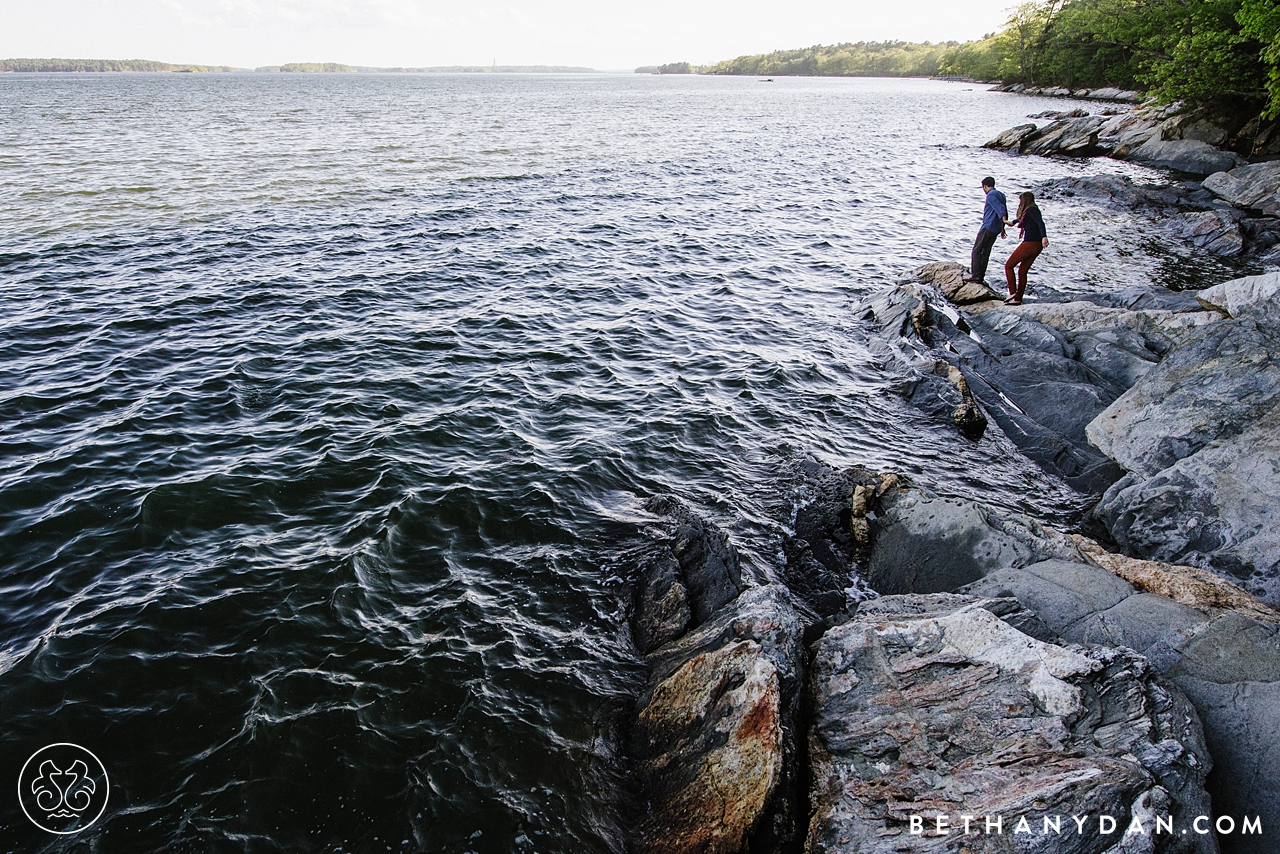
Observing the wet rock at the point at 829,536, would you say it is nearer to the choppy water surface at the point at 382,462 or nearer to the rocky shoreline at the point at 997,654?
the rocky shoreline at the point at 997,654

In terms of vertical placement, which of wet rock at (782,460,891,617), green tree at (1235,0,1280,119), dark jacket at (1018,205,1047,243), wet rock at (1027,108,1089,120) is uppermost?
green tree at (1235,0,1280,119)

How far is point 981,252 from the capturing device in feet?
71.7

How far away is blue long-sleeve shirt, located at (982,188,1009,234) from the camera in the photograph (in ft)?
66.9

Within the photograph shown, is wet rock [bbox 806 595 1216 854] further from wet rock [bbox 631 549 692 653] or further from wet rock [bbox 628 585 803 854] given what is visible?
wet rock [bbox 631 549 692 653]

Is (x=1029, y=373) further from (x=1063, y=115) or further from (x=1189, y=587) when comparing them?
(x=1063, y=115)

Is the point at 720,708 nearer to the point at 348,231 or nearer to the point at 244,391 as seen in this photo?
the point at 244,391

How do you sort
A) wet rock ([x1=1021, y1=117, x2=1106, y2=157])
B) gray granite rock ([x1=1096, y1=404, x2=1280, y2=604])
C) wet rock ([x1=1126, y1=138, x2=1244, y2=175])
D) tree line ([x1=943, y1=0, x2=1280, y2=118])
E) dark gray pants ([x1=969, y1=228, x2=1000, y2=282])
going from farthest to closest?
1. wet rock ([x1=1021, y1=117, x2=1106, y2=157])
2. wet rock ([x1=1126, y1=138, x2=1244, y2=175])
3. tree line ([x1=943, y1=0, x2=1280, y2=118])
4. dark gray pants ([x1=969, y1=228, x2=1000, y2=282])
5. gray granite rock ([x1=1096, y1=404, x2=1280, y2=604])

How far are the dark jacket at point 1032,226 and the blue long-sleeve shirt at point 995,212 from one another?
718mm

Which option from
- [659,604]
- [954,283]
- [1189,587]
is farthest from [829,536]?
[954,283]

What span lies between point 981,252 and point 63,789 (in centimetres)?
2527

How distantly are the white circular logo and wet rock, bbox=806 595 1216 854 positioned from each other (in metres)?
7.12

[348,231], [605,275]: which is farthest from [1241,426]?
[348,231]

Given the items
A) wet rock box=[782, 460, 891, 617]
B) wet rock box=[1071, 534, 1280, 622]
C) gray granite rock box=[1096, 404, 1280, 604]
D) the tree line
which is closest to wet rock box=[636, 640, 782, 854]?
wet rock box=[782, 460, 891, 617]

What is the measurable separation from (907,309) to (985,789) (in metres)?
15.8
